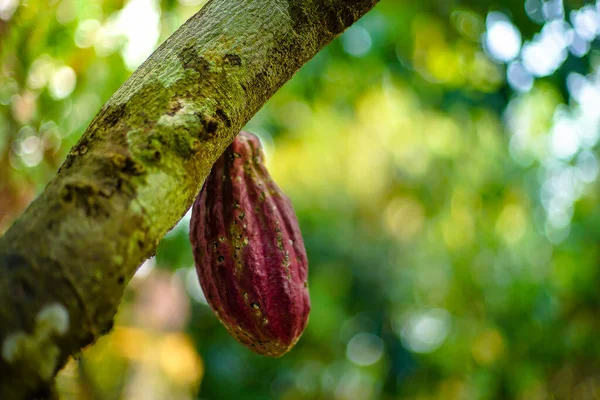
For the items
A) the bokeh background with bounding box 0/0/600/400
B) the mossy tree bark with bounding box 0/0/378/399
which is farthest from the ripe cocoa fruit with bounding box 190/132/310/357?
the bokeh background with bounding box 0/0/600/400

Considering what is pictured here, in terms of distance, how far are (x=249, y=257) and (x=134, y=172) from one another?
0.44m

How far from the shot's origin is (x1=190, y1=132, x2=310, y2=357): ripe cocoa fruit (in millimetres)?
1065

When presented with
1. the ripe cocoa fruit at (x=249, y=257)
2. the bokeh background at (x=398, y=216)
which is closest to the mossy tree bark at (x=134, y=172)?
the ripe cocoa fruit at (x=249, y=257)

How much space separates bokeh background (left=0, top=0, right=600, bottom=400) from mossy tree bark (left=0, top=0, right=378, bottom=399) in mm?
1651

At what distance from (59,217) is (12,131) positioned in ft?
6.36

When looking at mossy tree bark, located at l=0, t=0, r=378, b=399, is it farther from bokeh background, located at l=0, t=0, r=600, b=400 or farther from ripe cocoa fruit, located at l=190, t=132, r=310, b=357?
bokeh background, located at l=0, t=0, r=600, b=400

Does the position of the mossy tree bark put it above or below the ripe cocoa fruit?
above

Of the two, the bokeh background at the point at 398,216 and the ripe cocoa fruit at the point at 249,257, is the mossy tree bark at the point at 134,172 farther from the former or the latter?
the bokeh background at the point at 398,216

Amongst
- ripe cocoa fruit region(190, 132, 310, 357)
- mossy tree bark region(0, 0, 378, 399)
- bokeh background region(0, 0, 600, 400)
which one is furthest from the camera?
bokeh background region(0, 0, 600, 400)

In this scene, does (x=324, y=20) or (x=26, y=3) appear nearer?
(x=324, y=20)

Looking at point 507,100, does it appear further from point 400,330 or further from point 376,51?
point 400,330

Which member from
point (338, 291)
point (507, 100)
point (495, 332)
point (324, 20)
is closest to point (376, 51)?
point (507, 100)

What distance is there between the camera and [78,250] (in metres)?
0.58

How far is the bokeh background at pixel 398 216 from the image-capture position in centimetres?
255
